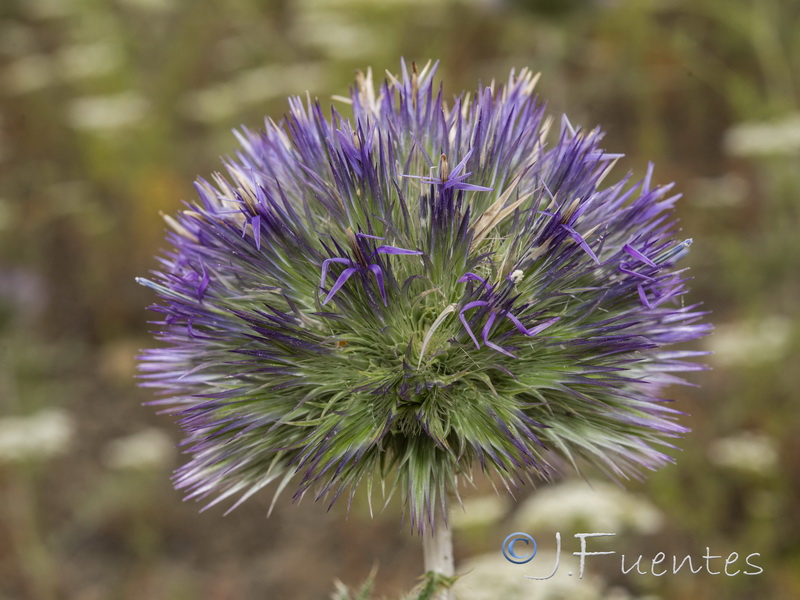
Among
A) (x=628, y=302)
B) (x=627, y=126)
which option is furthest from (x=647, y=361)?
(x=627, y=126)

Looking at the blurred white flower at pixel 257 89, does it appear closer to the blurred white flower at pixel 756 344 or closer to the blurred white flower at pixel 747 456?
the blurred white flower at pixel 756 344

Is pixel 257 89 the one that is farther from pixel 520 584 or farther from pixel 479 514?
pixel 520 584

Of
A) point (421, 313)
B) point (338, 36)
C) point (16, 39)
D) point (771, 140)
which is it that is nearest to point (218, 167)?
point (338, 36)

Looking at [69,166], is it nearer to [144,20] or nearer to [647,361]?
[144,20]

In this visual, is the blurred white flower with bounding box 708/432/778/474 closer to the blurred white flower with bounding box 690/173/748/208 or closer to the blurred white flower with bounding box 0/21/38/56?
the blurred white flower with bounding box 690/173/748/208
